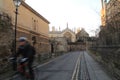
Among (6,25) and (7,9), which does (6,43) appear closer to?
(6,25)

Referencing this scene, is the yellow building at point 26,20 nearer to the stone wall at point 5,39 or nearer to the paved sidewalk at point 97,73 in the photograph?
the stone wall at point 5,39

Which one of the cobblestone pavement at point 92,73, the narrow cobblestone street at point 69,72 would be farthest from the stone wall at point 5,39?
the cobblestone pavement at point 92,73

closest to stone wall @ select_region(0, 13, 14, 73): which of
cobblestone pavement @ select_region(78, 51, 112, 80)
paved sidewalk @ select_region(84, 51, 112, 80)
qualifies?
cobblestone pavement @ select_region(78, 51, 112, 80)

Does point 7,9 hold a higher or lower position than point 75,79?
higher

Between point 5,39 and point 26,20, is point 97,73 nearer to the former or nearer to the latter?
point 5,39

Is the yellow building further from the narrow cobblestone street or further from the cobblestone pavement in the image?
the cobblestone pavement

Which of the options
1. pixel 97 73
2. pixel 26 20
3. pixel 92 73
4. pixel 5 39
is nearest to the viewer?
pixel 97 73

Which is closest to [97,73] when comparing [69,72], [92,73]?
[92,73]

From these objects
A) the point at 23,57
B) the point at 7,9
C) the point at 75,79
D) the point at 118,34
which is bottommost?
the point at 75,79

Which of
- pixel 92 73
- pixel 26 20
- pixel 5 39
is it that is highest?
pixel 26 20

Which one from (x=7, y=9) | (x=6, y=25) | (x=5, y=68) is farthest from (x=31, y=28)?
(x=5, y=68)

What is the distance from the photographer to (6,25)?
2395cm

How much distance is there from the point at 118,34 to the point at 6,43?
29.1ft

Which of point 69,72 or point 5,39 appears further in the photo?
point 5,39
